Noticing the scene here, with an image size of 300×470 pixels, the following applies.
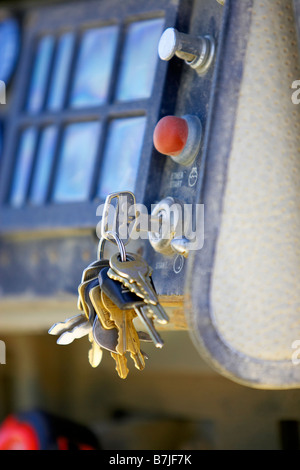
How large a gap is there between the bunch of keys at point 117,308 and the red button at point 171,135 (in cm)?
14

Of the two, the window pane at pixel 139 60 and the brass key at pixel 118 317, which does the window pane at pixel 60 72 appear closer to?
the window pane at pixel 139 60

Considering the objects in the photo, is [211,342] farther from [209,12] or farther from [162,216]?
[209,12]

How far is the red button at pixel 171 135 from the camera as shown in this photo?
2.60 feet

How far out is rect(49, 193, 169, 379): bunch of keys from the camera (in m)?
0.69

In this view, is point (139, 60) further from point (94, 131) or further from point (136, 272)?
point (136, 272)

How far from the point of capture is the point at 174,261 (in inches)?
32.8

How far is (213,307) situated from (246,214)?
10 cm

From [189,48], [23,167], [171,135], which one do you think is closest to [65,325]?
[171,135]

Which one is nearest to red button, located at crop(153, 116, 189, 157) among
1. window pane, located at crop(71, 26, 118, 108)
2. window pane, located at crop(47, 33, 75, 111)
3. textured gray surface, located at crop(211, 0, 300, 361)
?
textured gray surface, located at crop(211, 0, 300, 361)

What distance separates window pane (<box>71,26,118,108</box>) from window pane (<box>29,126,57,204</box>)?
0.25 ft

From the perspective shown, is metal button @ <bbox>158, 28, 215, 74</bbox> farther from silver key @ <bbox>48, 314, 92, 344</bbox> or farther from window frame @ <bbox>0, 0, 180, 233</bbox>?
silver key @ <bbox>48, 314, 92, 344</bbox>

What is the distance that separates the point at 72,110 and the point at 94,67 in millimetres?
86
